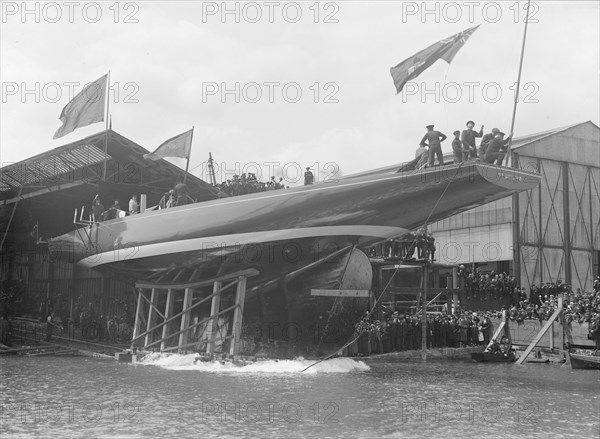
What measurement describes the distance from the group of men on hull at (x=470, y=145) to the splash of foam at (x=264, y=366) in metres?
5.01

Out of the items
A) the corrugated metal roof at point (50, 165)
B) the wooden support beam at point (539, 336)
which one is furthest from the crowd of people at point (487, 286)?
the corrugated metal roof at point (50, 165)

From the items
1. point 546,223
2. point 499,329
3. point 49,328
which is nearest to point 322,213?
point 499,329

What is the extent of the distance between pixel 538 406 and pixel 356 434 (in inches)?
174

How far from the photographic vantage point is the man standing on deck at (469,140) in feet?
46.2

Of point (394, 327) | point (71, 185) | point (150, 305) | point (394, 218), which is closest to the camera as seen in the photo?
point (394, 218)

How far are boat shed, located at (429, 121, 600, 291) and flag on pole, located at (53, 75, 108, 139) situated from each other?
18647 mm

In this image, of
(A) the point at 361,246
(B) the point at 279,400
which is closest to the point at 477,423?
(B) the point at 279,400

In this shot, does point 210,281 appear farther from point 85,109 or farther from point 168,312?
point 85,109

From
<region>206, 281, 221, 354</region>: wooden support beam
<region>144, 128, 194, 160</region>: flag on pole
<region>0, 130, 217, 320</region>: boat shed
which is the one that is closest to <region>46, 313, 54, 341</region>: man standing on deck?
<region>0, 130, 217, 320</region>: boat shed

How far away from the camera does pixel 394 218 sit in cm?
1540

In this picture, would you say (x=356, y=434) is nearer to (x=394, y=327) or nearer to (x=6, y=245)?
(x=394, y=327)

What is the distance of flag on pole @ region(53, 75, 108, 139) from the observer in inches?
770

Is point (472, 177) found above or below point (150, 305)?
above

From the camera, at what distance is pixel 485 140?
14227 mm
